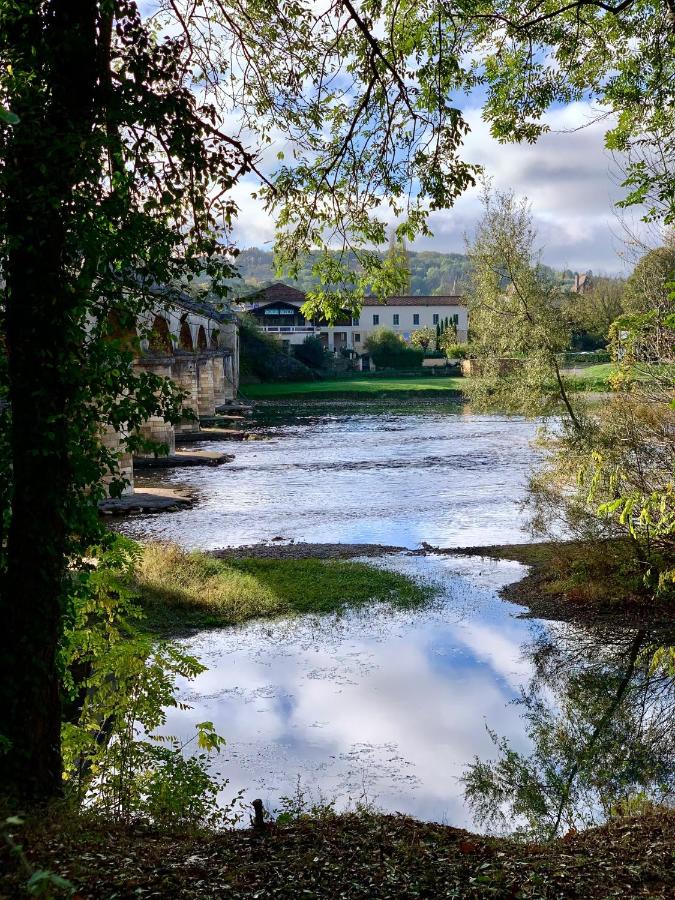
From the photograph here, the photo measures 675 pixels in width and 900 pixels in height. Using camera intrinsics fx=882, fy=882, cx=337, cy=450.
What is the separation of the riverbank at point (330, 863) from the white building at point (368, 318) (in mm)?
91705

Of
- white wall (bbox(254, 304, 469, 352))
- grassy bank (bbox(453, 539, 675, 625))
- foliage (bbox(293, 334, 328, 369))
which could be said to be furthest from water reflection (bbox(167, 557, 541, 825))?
white wall (bbox(254, 304, 469, 352))

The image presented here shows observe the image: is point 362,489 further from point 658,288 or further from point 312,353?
point 312,353

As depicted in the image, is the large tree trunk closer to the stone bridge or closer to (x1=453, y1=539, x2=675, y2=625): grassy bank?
(x1=453, y1=539, x2=675, y2=625): grassy bank

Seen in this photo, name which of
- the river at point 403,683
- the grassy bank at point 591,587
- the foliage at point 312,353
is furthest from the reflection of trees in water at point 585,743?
the foliage at point 312,353

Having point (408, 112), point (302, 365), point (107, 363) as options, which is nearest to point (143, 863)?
point (107, 363)

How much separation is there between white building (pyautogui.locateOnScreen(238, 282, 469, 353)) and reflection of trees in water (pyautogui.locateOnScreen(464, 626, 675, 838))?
85.2 m

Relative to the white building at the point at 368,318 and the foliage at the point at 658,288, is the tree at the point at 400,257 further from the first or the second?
the white building at the point at 368,318

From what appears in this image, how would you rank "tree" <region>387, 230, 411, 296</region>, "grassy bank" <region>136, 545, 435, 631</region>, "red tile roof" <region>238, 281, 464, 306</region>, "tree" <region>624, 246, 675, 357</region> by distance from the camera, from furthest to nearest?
1. "red tile roof" <region>238, 281, 464, 306</region>
2. "grassy bank" <region>136, 545, 435, 631</region>
3. "tree" <region>624, 246, 675, 357</region>
4. "tree" <region>387, 230, 411, 296</region>

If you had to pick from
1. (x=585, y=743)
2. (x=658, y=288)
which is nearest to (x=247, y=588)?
(x=585, y=743)

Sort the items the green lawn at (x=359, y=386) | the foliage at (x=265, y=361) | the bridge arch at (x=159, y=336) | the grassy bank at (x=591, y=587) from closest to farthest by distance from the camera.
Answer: the bridge arch at (x=159, y=336) < the grassy bank at (x=591, y=587) < the green lawn at (x=359, y=386) < the foliage at (x=265, y=361)

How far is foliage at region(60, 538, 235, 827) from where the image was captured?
6.49 metres

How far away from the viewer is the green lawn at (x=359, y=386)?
68312 millimetres

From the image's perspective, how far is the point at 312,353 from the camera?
271ft

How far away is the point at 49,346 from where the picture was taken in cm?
592
